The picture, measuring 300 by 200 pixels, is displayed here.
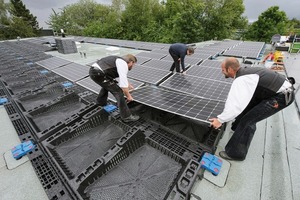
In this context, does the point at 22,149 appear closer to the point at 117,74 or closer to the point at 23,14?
the point at 117,74

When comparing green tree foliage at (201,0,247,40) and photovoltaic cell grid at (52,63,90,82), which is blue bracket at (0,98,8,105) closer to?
photovoltaic cell grid at (52,63,90,82)

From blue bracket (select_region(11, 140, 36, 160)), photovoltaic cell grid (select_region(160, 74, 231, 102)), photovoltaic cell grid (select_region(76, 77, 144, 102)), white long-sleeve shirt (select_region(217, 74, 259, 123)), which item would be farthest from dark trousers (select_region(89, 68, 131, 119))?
white long-sleeve shirt (select_region(217, 74, 259, 123))

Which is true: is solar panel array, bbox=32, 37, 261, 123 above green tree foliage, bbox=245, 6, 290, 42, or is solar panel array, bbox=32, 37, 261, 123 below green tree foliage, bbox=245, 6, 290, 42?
below

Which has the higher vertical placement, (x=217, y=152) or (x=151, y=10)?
(x=151, y=10)

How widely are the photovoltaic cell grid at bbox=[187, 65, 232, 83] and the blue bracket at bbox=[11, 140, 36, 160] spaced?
4653 mm

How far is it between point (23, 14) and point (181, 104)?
5572 cm

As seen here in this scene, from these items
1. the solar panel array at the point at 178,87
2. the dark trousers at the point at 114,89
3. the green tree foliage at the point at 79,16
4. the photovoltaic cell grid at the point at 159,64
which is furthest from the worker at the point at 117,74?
the green tree foliage at the point at 79,16

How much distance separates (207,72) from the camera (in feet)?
17.0

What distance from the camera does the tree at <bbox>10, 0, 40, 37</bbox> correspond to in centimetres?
3814

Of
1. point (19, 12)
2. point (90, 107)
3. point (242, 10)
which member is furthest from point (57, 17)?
point (90, 107)

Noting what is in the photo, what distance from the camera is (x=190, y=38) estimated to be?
24797mm

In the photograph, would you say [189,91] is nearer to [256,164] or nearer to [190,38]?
[256,164]

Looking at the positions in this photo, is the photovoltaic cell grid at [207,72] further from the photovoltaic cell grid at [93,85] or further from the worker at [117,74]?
the worker at [117,74]

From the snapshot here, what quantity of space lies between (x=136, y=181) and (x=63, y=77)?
5151 mm
